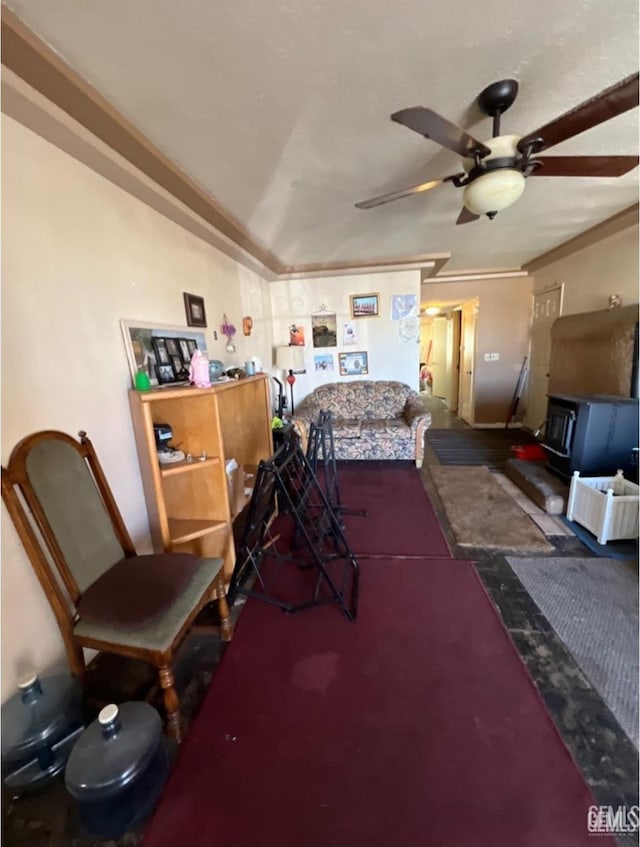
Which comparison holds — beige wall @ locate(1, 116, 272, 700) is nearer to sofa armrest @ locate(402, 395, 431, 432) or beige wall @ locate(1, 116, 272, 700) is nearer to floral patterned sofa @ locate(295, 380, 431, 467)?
floral patterned sofa @ locate(295, 380, 431, 467)

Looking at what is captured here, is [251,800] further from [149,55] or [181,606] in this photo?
[149,55]

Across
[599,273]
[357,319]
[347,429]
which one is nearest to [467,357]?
[599,273]

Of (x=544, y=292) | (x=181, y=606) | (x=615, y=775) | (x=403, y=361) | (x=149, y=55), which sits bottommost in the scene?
(x=615, y=775)

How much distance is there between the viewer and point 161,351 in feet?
6.91

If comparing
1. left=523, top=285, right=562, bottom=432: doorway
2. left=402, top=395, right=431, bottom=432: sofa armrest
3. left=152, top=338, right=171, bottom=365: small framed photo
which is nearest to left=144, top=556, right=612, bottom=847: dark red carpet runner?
left=152, top=338, right=171, bottom=365: small framed photo

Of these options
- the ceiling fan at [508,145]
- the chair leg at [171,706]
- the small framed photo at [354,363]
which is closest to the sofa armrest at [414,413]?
the small framed photo at [354,363]

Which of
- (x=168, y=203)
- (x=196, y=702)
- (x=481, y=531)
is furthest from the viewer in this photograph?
(x=481, y=531)

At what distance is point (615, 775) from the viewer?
113cm

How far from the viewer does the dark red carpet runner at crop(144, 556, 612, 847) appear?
1.03 meters

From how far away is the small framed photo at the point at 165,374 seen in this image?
207cm

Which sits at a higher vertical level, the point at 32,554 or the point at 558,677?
the point at 32,554

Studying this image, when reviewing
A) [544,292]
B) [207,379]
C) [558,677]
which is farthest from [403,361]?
[558,677]

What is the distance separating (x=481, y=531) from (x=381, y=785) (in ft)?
5.96

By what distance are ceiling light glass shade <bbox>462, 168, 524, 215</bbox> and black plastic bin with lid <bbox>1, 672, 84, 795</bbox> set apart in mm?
2713
